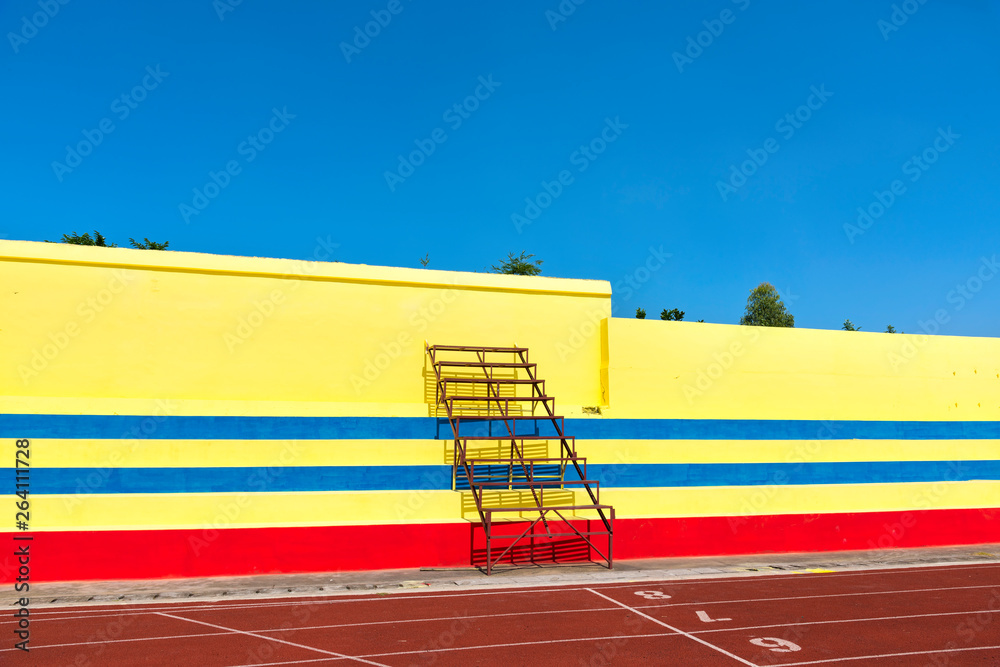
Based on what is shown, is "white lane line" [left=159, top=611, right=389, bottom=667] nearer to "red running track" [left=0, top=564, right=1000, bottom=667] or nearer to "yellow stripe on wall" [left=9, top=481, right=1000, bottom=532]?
"red running track" [left=0, top=564, right=1000, bottom=667]

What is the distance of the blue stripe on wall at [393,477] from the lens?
624 inches

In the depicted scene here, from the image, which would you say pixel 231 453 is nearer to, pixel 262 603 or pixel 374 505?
pixel 374 505

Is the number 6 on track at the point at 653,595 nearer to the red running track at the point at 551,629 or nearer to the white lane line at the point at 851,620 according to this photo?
the red running track at the point at 551,629

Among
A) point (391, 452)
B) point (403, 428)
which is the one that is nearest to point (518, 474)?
point (403, 428)

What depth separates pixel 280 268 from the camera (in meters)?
19.4

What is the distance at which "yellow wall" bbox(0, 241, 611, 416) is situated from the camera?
58.3 ft

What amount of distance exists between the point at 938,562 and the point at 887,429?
A: 485 cm

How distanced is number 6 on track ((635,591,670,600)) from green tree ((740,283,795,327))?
1849 inches

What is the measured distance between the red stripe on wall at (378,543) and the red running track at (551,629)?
230 cm

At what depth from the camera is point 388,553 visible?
16609 mm

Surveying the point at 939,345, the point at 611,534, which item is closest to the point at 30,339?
the point at 611,534

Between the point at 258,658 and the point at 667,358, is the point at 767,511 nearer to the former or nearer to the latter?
the point at 667,358

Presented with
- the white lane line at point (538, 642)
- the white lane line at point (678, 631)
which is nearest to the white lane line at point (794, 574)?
the white lane line at point (678, 631)

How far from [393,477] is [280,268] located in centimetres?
650
